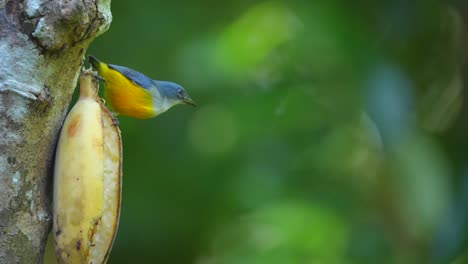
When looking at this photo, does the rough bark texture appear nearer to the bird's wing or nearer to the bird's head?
the bird's wing

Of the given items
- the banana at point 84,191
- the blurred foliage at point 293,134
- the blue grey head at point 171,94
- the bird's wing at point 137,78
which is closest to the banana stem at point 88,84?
the banana at point 84,191

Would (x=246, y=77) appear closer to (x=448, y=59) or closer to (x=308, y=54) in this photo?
(x=308, y=54)

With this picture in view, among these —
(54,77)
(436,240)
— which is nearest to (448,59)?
(436,240)

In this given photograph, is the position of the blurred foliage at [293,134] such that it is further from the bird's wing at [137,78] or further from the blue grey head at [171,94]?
the bird's wing at [137,78]

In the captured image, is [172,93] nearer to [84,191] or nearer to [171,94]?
[171,94]

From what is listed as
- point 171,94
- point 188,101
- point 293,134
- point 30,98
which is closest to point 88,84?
point 30,98
